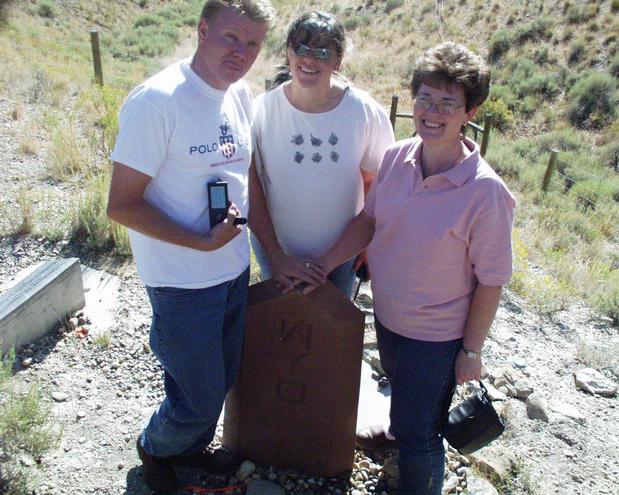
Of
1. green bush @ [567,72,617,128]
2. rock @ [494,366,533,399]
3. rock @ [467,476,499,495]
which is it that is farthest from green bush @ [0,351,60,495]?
green bush @ [567,72,617,128]

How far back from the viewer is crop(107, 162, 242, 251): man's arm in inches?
70.7

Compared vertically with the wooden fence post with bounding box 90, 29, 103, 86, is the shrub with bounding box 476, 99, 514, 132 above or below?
below

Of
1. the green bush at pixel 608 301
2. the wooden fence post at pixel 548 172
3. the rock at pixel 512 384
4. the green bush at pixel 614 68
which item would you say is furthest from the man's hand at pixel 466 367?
the green bush at pixel 614 68

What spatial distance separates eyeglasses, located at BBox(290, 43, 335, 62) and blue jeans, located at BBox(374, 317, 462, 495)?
1.17 m

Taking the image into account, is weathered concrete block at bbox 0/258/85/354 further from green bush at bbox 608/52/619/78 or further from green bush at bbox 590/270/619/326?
green bush at bbox 608/52/619/78

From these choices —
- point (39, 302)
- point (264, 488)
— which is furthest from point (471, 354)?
point (39, 302)

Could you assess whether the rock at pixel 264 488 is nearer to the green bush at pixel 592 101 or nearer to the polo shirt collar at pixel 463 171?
the polo shirt collar at pixel 463 171

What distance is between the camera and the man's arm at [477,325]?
1999mm

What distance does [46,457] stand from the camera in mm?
2639

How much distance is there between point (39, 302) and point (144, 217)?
1911 millimetres

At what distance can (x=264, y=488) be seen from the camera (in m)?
2.51

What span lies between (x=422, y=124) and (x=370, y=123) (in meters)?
0.47

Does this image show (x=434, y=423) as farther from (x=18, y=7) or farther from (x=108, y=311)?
(x=18, y=7)

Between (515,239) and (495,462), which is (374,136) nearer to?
(495,462)
